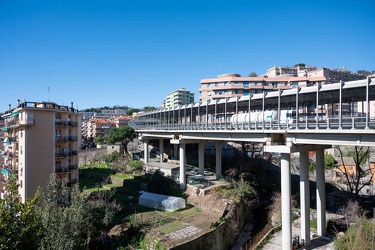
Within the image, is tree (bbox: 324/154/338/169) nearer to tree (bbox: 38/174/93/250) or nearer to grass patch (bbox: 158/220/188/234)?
grass patch (bbox: 158/220/188/234)

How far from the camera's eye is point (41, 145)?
26562 mm

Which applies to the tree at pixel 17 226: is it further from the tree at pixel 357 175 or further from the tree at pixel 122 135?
the tree at pixel 122 135

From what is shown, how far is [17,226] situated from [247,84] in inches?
2323

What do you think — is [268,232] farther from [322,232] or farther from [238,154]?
[238,154]

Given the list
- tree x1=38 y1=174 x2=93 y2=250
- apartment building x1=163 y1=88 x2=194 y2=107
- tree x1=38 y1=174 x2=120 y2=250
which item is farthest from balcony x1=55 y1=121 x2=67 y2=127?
apartment building x1=163 y1=88 x2=194 y2=107

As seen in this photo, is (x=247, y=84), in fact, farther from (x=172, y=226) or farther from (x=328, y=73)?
(x=172, y=226)

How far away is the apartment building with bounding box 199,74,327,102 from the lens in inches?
2539

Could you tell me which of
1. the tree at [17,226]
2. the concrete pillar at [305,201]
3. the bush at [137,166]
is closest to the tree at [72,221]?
the tree at [17,226]

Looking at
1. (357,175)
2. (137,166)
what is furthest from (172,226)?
(357,175)

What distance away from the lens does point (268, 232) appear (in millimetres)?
22859

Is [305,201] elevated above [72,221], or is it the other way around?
[305,201]

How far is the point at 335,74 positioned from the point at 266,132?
8116 cm

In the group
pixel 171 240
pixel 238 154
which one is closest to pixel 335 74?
pixel 238 154

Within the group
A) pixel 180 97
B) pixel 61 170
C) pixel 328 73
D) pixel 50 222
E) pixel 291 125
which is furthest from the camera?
pixel 180 97
